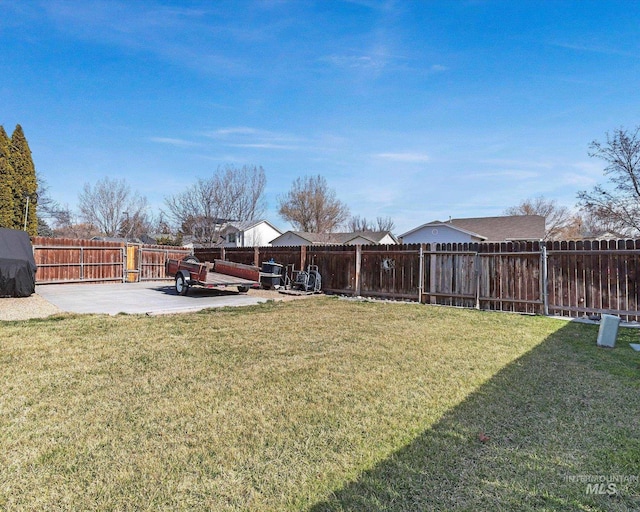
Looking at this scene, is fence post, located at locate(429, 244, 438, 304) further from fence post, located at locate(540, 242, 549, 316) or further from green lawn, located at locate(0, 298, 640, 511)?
green lawn, located at locate(0, 298, 640, 511)

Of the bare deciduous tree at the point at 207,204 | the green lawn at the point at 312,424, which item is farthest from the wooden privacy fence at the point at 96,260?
the green lawn at the point at 312,424

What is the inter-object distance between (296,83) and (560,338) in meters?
11.7

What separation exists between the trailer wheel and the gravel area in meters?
3.70

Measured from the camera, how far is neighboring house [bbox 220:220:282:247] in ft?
117

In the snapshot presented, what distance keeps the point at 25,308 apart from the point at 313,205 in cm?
3637

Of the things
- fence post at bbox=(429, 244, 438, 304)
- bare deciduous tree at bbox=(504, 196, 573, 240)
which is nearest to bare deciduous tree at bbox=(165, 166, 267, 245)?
fence post at bbox=(429, 244, 438, 304)

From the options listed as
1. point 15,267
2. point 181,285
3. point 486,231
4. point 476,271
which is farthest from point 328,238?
point 15,267

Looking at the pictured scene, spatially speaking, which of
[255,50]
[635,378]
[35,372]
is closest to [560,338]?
[635,378]

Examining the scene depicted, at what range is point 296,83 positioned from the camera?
510 inches

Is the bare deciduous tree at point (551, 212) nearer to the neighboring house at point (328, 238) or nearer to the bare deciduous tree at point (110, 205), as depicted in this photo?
the neighboring house at point (328, 238)

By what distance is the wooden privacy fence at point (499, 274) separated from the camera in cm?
809

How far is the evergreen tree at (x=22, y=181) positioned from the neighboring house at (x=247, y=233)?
15.7 m

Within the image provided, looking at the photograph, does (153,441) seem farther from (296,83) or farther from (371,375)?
(296,83)

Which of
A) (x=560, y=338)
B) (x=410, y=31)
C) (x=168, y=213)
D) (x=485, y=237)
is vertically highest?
(x=410, y=31)
